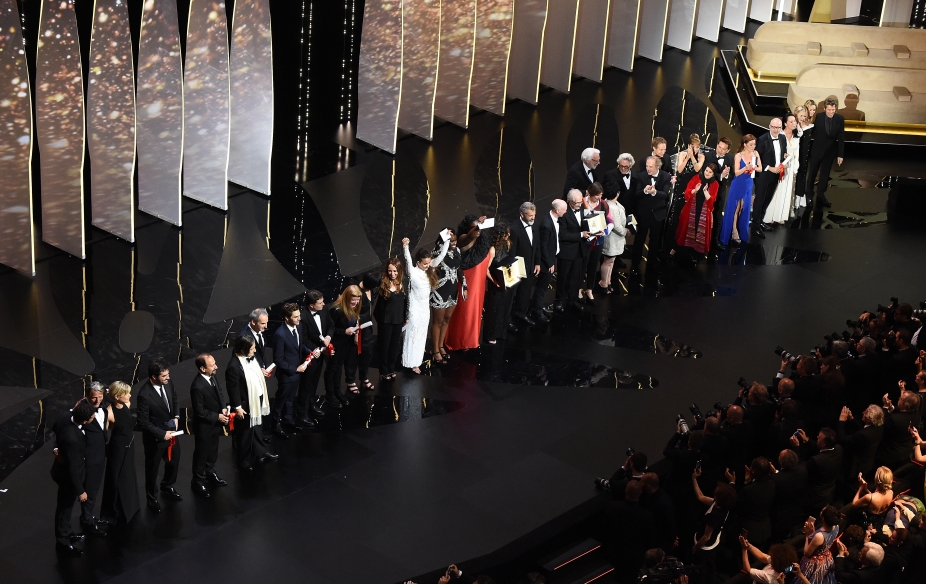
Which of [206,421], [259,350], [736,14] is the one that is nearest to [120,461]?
[206,421]

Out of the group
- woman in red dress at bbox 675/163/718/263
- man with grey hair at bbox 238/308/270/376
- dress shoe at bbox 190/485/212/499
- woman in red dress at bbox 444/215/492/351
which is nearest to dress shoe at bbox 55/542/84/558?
dress shoe at bbox 190/485/212/499

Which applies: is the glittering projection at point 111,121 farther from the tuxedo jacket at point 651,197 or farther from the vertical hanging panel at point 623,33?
the vertical hanging panel at point 623,33

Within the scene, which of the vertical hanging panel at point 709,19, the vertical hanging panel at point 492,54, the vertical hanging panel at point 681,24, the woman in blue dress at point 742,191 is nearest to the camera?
the woman in blue dress at point 742,191

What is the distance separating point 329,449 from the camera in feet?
30.0

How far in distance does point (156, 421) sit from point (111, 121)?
14.4ft

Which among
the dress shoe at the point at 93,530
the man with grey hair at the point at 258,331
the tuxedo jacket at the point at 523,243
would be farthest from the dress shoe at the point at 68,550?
the tuxedo jacket at the point at 523,243

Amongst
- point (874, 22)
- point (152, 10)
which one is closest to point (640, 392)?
point (152, 10)

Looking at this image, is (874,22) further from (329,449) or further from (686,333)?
(329,449)

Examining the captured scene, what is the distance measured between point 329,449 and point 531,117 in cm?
768

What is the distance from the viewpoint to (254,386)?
8508 millimetres

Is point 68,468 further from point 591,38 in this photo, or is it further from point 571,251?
point 591,38

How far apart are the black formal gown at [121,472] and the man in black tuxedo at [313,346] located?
1.50 meters

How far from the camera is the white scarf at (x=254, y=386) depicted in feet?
27.9

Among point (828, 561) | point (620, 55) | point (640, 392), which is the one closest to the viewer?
point (828, 561)
